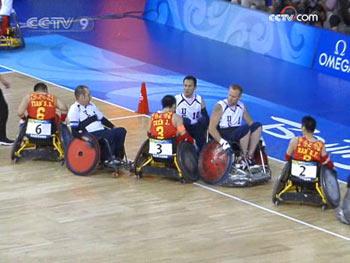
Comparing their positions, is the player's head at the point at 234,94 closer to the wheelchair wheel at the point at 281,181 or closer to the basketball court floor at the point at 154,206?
the basketball court floor at the point at 154,206

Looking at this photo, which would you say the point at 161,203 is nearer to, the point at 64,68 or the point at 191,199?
the point at 191,199

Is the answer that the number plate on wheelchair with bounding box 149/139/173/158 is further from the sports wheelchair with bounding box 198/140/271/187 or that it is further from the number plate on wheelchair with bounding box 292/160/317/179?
the number plate on wheelchair with bounding box 292/160/317/179

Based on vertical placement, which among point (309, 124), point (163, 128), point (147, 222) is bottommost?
point (147, 222)

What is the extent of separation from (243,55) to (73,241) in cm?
1269

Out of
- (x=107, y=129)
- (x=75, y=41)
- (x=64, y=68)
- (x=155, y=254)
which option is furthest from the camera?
(x=75, y=41)

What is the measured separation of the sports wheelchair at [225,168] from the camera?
17.7 m

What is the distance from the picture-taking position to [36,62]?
2630 centimetres

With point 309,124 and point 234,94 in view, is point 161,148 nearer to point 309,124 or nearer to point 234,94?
point 234,94

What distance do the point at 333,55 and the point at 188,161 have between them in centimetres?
A: 840

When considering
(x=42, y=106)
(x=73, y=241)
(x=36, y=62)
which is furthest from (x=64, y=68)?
(x=73, y=241)

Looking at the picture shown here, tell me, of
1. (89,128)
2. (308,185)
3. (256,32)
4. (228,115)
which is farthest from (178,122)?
(256,32)

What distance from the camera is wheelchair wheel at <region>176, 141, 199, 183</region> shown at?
1770 centimetres

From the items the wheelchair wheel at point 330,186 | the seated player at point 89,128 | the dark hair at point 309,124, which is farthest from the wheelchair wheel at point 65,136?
the wheelchair wheel at point 330,186

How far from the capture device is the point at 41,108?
18.5 metres
